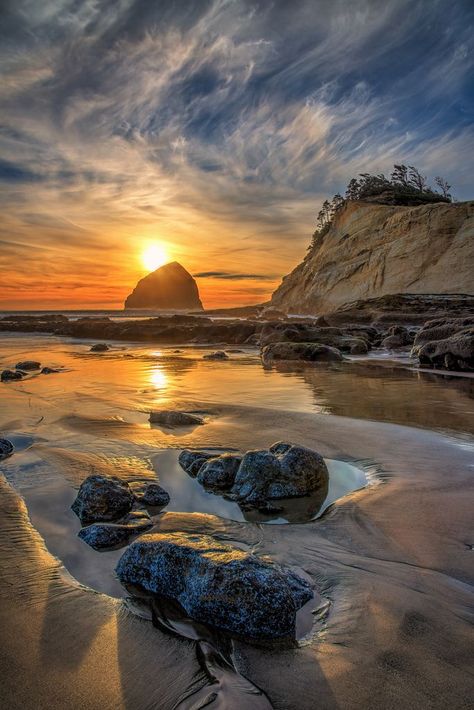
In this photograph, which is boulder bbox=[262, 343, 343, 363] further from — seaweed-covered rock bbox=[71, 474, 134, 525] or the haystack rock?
A: the haystack rock

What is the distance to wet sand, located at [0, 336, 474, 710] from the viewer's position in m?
1.78

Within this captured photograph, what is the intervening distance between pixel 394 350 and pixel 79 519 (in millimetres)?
16629

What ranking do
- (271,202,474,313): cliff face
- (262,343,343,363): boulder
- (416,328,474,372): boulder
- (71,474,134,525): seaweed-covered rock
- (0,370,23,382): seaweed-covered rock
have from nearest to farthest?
(71,474,134,525): seaweed-covered rock → (0,370,23,382): seaweed-covered rock → (416,328,474,372): boulder → (262,343,343,363): boulder → (271,202,474,313): cliff face

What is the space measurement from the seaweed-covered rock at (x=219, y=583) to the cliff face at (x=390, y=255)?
40216mm

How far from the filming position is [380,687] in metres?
1.75

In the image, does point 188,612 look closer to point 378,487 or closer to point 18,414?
point 378,487

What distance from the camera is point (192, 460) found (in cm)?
446

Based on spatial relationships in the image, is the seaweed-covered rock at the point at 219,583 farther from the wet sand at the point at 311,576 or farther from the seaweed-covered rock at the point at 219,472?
the seaweed-covered rock at the point at 219,472

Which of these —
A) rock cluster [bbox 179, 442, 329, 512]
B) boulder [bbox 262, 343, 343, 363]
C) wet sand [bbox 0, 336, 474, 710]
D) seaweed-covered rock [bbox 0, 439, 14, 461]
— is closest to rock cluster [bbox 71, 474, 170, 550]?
wet sand [bbox 0, 336, 474, 710]

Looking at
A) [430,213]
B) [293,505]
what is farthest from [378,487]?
[430,213]

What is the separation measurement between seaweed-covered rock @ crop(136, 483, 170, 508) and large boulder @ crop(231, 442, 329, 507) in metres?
0.58

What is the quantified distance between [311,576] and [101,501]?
5.48 ft

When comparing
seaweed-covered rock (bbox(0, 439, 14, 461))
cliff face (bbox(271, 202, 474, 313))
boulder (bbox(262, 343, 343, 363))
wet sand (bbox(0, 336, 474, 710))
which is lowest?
wet sand (bbox(0, 336, 474, 710))


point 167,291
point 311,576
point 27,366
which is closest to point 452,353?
point 311,576
